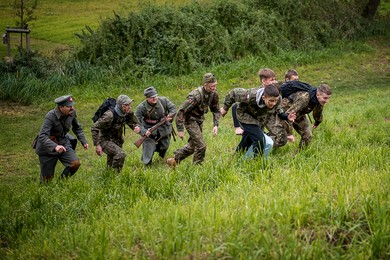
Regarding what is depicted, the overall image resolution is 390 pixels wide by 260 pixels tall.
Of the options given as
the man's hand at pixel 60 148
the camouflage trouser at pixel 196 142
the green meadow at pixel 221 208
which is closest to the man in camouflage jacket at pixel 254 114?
the green meadow at pixel 221 208

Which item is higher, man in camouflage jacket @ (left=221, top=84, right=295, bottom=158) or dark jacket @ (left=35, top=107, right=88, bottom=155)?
man in camouflage jacket @ (left=221, top=84, right=295, bottom=158)

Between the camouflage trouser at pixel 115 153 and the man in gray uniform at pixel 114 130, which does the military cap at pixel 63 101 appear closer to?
the man in gray uniform at pixel 114 130

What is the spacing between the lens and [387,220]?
4.45 metres

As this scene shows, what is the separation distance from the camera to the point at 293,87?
8.90 m

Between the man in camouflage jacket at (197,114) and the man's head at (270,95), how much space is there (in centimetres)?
144

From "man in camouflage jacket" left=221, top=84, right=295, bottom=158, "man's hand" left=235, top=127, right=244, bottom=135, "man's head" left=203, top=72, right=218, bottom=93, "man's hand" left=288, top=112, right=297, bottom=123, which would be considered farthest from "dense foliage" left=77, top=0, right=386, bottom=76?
"man's hand" left=288, top=112, right=297, bottom=123

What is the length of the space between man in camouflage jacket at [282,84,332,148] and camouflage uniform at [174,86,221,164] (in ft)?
4.65

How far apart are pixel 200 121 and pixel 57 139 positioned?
280 cm

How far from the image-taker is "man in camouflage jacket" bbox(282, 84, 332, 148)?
8305mm

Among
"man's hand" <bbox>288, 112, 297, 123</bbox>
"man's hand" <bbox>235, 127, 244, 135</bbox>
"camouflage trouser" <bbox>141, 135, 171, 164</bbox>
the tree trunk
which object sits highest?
the tree trunk

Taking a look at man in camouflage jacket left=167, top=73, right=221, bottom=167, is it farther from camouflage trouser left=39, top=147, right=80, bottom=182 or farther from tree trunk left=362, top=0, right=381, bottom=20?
tree trunk left=362, top=0, right=381, bottom=20

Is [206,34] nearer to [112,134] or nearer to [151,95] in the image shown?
[151,95]

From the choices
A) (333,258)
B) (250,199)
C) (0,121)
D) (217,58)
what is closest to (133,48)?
(217,58)

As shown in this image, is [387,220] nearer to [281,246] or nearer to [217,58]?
[281,246]
